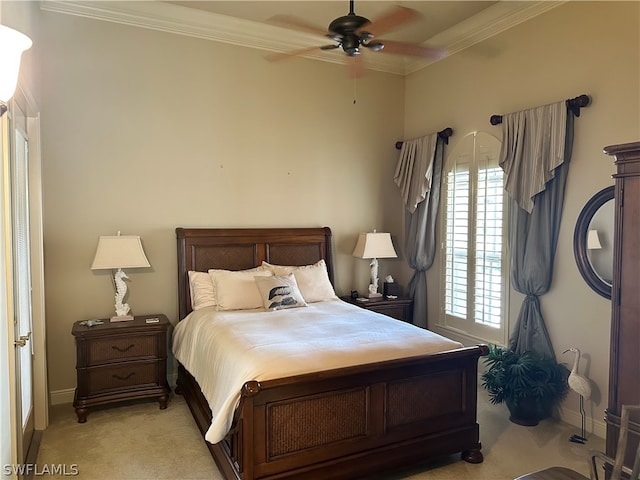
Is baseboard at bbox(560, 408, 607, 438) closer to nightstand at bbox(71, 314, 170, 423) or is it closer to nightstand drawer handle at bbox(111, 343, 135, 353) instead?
nightstand at bbox(71, 314, 170, 423)

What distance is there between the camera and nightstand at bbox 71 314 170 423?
11.8ft

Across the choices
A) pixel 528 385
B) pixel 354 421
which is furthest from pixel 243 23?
pixel 528 385

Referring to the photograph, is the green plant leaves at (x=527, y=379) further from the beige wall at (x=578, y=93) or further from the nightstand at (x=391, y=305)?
the nightstand at (x=391, y=305)

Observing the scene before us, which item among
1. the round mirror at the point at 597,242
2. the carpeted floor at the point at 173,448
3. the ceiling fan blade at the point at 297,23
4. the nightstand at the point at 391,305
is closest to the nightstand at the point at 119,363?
the carpeted floor at the point at 173,448

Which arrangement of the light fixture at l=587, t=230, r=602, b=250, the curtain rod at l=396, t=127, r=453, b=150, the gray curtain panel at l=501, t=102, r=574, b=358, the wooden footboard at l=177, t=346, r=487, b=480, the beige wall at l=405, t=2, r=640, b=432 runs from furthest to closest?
1. the curtain rod at l=396, t=127, r=453, b=150
2. the gray curtain panel at l=501, t=102, r=574, b=358
3. the light fixture at l=587, t=230, r=602, b=250
4. the beige wall at l=405, t=2, r=640, b=432
5. the wooden footboard at l=177, t=346, r=487, b=480

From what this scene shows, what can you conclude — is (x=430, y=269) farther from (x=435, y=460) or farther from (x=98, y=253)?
(x=98, y=253)

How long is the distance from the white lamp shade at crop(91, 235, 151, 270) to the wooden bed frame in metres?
1.31

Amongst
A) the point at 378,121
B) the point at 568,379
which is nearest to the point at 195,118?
the point at 378,121

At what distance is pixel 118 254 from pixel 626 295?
3460mm

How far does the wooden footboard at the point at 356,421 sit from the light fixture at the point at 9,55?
168 centimetres

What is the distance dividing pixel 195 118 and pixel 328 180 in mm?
1496

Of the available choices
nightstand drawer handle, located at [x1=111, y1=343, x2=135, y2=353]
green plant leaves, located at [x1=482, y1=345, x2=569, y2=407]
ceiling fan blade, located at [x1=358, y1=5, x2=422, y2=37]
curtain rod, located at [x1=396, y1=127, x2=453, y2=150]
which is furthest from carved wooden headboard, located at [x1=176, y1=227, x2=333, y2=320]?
ceiling fan blade, located at [x1=358, y1=5, x2=422, y2=37]

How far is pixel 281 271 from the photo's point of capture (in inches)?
173

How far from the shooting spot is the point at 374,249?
4.80 meters
